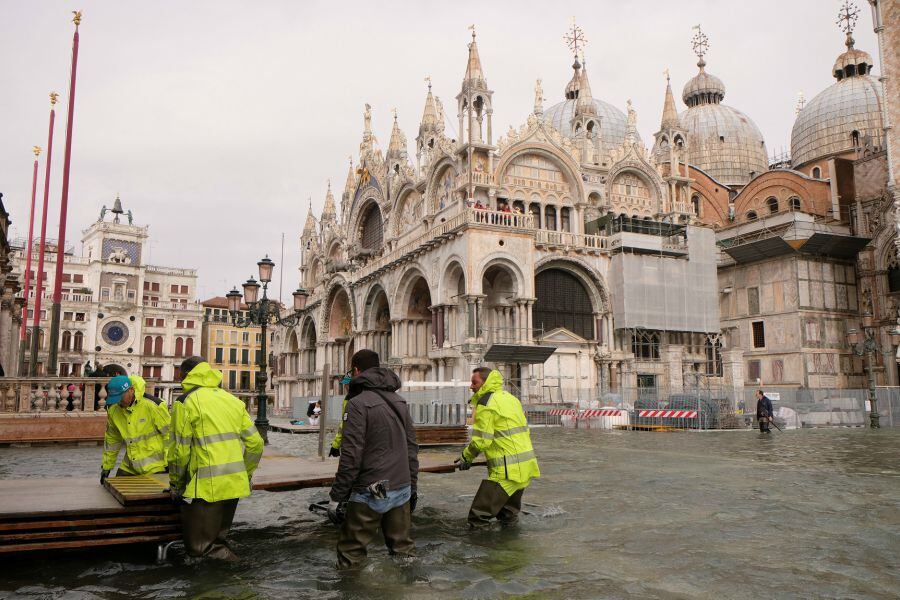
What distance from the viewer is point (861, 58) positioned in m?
49.7

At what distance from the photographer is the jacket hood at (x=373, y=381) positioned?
5711 millimetres

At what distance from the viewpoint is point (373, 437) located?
18.5 feet

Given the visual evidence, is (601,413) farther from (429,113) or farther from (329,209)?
(329,209)

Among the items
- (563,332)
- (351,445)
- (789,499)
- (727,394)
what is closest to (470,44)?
(563,332)

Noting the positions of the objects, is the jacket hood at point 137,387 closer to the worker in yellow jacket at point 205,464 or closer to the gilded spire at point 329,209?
the worker in yellow jacket at point 205,464

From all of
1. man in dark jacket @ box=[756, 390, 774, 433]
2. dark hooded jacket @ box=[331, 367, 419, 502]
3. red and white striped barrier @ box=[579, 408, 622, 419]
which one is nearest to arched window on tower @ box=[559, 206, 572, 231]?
red and white striped barrier @ box=[579, 408, 622, 419]

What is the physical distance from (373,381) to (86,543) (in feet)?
8.51

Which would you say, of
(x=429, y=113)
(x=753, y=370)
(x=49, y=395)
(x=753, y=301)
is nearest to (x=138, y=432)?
(x=49, y=395)

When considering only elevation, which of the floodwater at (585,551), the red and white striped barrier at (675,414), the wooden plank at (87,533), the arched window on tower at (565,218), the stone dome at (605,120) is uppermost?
the stone dome at (605,120)

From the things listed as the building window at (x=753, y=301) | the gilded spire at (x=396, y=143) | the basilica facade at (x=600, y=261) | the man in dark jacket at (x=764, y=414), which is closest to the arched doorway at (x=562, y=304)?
the basilica facade at (x=600, y=261)

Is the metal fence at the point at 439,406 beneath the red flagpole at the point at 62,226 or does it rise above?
beneath

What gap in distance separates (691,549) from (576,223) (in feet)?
99.8

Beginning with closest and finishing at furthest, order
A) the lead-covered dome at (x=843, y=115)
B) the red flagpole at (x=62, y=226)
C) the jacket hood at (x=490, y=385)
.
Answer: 1. the jacket hood at (x=490, y=385)
2. the red flagpole at (x=62, y=226)
3. the lead-covered dome at (x=843, y=115)

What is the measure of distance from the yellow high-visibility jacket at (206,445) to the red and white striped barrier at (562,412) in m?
23.0
